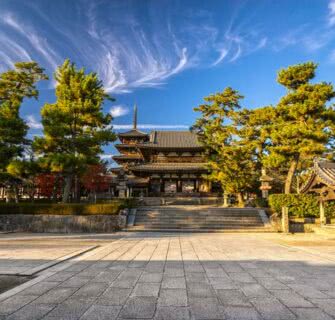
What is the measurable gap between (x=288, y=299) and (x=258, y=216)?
634 inches

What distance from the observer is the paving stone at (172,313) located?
329 centimetres

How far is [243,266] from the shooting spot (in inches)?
252

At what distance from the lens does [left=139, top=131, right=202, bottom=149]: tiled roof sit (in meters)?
32.9

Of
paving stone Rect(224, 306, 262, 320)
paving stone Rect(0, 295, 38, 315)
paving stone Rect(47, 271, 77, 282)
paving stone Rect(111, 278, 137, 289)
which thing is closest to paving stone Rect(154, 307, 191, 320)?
paving stone Rect(224, 306, 262, 320)

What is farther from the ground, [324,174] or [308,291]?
[324,174]

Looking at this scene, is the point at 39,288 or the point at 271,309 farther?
the point at 39,288

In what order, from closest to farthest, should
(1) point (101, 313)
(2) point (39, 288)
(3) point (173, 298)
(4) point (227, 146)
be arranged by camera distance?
(1) point (101, 313) < (3) point (173, 298) < (2) point (39, 288) < (4) point (227, 146)

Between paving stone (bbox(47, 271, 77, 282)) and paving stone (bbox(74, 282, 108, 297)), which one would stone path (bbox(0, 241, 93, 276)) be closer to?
paving stone (bbox(47, 271, 77, 282))

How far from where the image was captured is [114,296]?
4078 mm

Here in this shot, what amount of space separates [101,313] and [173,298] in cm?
117

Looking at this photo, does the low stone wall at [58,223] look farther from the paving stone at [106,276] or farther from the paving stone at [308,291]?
the paving stone at [308,291]

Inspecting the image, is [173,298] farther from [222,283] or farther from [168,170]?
[168,170]

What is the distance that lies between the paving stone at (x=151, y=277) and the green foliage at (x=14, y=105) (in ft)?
56.5

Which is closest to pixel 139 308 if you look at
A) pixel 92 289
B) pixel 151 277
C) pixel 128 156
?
pixel 92 289
